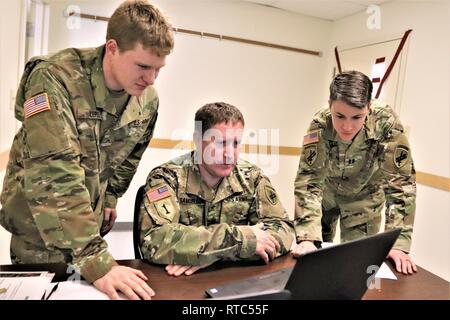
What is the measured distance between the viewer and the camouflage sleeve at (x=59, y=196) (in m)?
0.79

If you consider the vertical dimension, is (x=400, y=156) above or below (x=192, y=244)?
above

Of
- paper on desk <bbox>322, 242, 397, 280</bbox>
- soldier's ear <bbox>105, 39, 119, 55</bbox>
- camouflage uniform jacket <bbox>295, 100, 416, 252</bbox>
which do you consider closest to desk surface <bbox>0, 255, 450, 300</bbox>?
paper on desk <bbox>322, 242, 397, 280</bbox>

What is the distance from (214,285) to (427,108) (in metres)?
1.80

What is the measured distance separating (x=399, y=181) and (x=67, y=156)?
1.19 meters

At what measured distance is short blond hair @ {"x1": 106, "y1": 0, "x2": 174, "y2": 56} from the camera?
85cm

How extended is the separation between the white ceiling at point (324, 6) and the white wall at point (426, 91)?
1.9 inches

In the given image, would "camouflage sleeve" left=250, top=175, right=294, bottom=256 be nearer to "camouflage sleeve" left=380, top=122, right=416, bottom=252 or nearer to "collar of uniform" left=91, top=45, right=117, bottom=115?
"camouflage sleeve" left=380, top=122, right=416, bottom=252

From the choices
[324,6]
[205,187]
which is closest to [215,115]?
[205,187]

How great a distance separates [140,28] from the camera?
852mm

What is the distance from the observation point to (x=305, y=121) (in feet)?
7.37

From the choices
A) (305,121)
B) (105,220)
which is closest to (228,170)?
(105,220)

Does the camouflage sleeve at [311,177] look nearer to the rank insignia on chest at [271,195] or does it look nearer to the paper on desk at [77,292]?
the rank insignia on chest at [271,195]

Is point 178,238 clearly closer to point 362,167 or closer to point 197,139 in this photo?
point 197,139

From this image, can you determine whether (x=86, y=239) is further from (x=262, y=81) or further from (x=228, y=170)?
(x=262, y=81)
